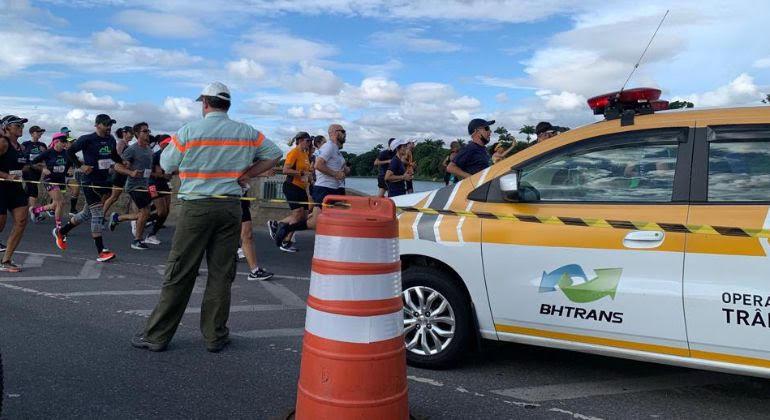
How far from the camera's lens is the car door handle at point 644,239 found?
3.88 m

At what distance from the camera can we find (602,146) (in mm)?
4254

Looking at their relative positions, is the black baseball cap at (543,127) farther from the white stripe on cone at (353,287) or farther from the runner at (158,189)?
the white stripe on cone at (353,287)

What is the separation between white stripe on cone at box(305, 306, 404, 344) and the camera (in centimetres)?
319

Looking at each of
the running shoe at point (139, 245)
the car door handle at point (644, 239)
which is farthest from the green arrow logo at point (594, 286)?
the running shoe at point (139, 245)

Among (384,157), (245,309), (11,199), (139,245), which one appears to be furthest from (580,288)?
(384,157)

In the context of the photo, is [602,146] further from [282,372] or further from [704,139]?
[282,372]

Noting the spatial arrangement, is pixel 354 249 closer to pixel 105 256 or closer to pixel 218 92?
pixel 218 92

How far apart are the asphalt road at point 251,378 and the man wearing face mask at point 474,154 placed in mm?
2740

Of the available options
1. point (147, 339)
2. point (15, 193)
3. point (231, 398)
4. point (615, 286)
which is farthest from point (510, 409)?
point (15, 193)

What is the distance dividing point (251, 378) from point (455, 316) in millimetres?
1358

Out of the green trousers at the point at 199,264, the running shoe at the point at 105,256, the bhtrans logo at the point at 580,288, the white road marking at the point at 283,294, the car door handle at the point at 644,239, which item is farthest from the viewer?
the running shoe at the point at 105,256

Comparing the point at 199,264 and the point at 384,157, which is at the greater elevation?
the point at 384,157

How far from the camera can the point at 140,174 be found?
10383mm

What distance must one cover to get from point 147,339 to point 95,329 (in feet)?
2.55
